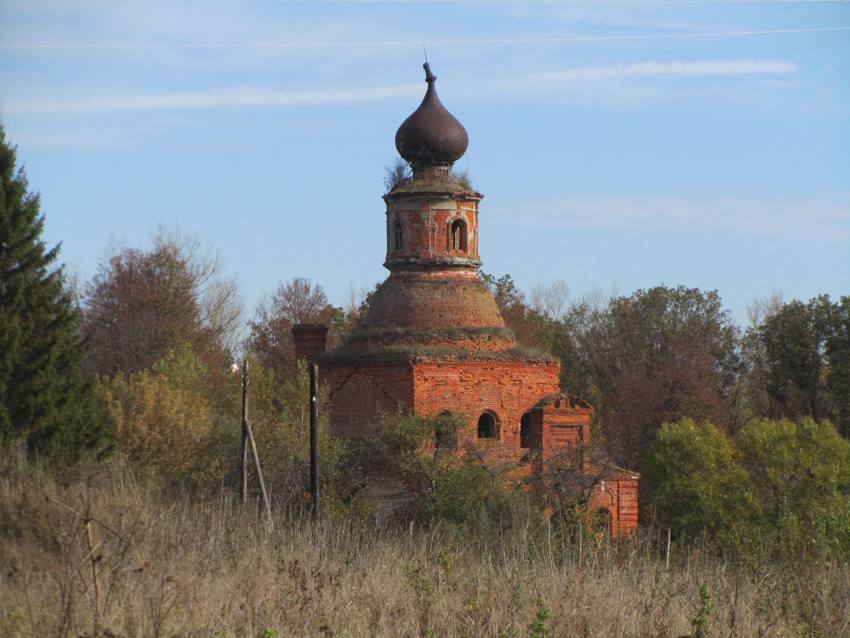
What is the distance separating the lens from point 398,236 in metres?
28.2

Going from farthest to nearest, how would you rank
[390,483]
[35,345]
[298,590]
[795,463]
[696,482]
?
[795,463] < [696,482] < [390,483] < [35,345] < [298,590]

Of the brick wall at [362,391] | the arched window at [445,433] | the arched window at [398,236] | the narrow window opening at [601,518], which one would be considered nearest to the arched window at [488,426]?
the arched window at [445,433]

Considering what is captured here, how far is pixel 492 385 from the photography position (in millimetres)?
27281

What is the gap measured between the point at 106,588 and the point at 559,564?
6807mm

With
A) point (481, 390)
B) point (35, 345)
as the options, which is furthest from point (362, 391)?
point (35, 345)

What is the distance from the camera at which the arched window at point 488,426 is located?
27297 millimetres

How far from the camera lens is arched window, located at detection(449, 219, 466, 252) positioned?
28.1 m

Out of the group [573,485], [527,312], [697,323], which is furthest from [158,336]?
[573,485]

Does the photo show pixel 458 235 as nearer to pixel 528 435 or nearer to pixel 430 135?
pixel 430 135

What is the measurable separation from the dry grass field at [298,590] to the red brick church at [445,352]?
41.1 feet

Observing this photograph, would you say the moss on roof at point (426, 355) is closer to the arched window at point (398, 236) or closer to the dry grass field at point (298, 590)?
the arched window at point (398, 236)

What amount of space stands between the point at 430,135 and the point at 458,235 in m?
1.85

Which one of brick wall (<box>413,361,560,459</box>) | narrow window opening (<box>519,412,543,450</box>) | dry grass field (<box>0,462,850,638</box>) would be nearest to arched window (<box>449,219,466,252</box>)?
brick wall (<box>413,361,560,459</box>)

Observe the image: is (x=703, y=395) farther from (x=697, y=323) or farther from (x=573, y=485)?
(x=573, y=485)
